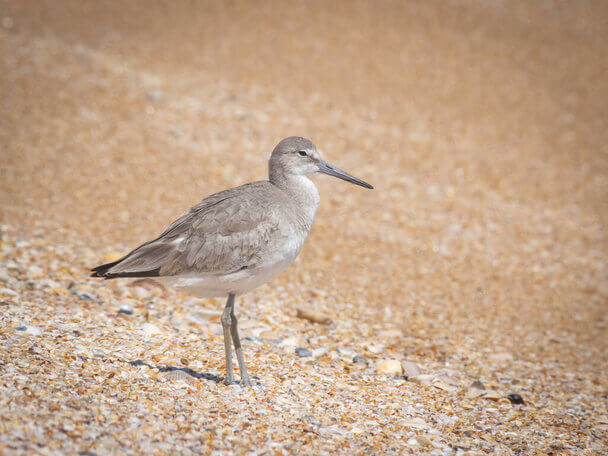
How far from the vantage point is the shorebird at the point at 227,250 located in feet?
16.1

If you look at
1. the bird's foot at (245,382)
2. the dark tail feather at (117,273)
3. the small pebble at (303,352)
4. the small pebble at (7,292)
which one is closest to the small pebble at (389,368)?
the small pebble at (303,352)

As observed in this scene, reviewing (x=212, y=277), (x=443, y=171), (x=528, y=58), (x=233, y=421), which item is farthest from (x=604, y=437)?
(x=528, y=58)

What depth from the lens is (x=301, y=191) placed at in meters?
5.57

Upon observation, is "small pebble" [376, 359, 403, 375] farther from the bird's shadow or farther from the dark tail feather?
the dark tail feather

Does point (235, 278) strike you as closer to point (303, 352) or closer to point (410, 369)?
point (303, 352)

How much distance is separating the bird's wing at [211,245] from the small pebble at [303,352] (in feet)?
5.19

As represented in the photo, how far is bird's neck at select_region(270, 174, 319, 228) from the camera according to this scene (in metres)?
5.46

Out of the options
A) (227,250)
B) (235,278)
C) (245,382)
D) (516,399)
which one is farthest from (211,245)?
(516,399)

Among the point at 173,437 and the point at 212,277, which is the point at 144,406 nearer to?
the point at 173,437

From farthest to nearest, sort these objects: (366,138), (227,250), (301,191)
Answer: (366,138) → (301,191) → (227,250)

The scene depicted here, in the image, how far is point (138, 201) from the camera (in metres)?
9.27

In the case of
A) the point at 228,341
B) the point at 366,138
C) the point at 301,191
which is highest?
the point at 366,138

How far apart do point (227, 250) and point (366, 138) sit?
717cm

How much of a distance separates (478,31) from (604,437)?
1240 cm
